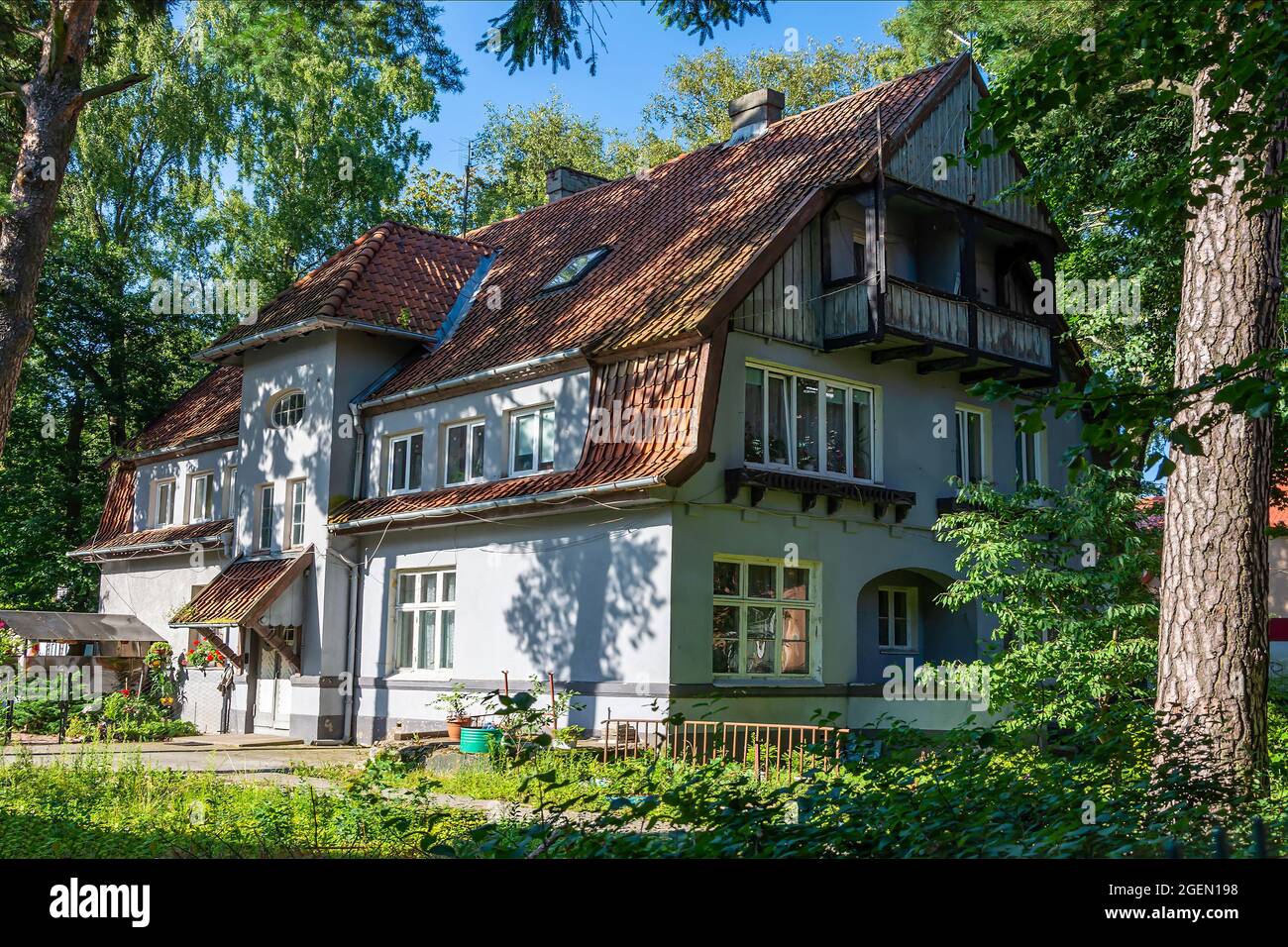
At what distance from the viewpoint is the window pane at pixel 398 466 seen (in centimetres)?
2162

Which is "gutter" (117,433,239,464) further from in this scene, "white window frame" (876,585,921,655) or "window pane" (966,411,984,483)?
"window pane" (966,411,984,483)

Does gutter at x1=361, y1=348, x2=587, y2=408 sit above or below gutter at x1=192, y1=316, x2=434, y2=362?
below

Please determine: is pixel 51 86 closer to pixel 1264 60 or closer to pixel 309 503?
pixel 309 503

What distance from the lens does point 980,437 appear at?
21.8 metres

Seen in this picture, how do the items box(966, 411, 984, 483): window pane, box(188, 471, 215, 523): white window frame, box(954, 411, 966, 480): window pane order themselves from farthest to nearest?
box(188, 471, 215, 523): white window frame
box(966, 411, 984, 483): window pane
box(954, 411, 966, 480): window pane

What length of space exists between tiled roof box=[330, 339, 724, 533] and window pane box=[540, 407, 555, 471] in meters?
0.47

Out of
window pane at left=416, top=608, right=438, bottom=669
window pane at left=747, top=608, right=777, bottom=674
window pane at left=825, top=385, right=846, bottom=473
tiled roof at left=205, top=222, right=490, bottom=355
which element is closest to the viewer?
window pane at left=747, top=608, right=777, bottom=674

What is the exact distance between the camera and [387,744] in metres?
17.4

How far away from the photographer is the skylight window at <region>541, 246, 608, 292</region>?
70.9ft

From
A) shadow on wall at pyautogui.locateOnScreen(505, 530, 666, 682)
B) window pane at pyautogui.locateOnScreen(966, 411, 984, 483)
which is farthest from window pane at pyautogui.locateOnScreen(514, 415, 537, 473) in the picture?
window pane at pyautogui.locateOnScreen(966, 411, 984, 483)

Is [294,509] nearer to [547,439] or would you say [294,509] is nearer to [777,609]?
[547,439]
